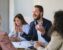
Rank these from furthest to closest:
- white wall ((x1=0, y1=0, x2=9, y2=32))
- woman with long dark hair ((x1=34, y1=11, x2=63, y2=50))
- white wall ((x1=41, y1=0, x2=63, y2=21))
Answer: white wall ((x1=0, y1=0, x2=9, y2=32)) → white wall ((x1=41, y1=0, x2=63, y2=21)) → woman with long dark hair ((x1=34, y1=11, x2=63, y2=50))

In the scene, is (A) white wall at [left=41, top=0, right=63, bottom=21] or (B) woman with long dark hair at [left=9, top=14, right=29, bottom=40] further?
(A) white wall at [left=41, top=0, right=63, bottom=21]

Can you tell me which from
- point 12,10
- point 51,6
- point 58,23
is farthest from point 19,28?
point 12,10

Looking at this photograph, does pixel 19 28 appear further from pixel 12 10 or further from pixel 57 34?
pixel 12 10

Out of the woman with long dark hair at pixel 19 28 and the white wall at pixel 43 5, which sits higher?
the white wall at pixel 43 5

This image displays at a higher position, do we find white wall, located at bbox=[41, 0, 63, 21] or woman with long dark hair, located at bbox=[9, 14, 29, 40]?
white wall, located at bbox=[41, 0, 63, 21]

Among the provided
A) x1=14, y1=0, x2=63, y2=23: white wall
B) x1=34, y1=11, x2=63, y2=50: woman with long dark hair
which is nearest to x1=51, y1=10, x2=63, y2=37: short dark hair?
x1=34, y1=11, x2=63, y2=50: woman with long dark hair

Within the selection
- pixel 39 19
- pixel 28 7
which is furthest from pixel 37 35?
pixel 28 7

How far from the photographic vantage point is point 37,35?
9.50 ft

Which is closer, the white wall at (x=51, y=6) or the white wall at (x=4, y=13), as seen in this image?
the white wall at (x=51, y=6)

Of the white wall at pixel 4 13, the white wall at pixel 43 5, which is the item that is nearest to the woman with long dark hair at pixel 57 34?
the white wall at pixel 43 5

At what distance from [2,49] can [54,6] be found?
2.56 meters

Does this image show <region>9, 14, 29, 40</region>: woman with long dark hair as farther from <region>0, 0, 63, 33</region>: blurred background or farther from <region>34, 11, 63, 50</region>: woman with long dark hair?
<region>34, 11, 63, 50</region>: woman with long dark hair

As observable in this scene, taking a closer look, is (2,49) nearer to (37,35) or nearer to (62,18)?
(62,18)

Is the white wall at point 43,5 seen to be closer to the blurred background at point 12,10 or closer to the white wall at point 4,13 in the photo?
the blurred background at point 12,10
